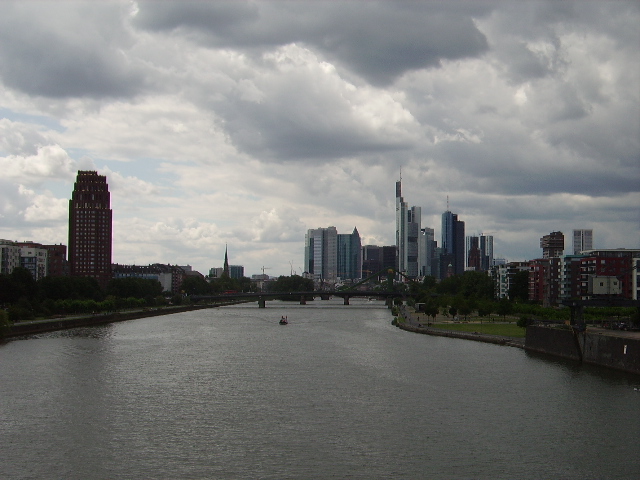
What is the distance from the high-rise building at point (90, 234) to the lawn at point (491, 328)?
10156 centimetres

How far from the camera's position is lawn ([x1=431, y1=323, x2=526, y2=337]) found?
7086 cm

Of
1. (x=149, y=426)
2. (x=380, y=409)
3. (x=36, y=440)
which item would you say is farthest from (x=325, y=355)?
(x=36, y=440)

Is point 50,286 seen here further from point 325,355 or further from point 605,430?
point 605,430

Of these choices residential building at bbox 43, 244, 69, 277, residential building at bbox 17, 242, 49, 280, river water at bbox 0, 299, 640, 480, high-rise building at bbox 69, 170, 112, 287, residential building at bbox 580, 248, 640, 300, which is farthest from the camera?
high-rise building at bbox 69, 170, 112, 287

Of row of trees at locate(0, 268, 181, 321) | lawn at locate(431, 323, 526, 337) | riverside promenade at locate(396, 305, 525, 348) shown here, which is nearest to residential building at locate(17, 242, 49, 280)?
row of trees at locate(0, 268, 181, 321)

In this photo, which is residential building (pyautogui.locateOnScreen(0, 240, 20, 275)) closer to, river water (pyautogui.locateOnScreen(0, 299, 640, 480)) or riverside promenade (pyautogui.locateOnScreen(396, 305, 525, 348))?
riverside promenade (pyautogui.locateOnScreen(396, 305, 525, 348))

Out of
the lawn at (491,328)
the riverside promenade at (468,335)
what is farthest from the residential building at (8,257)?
the lawn at (491,328)

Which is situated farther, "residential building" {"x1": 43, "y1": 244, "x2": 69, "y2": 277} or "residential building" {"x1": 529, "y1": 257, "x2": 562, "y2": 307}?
"residential building" {"x1": 43, "y1": 244, "x2": 69, "y2": 277}

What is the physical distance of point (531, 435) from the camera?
29031 mm

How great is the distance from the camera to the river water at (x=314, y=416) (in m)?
24.9

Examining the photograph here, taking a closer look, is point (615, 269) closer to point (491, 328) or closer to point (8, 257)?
point (491, 328)

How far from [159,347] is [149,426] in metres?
31.8

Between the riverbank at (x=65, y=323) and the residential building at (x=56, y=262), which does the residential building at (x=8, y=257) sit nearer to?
the residential building at (x=56, y=262)

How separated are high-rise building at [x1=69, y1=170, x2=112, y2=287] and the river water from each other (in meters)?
113
